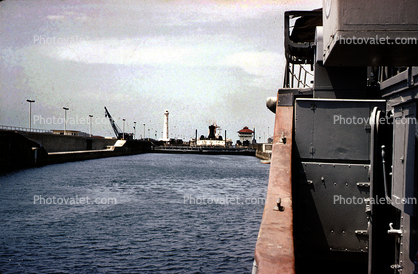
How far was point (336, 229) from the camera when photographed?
835 cm

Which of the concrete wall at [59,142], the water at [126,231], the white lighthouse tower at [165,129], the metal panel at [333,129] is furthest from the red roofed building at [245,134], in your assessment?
the metal panel at [333,129]

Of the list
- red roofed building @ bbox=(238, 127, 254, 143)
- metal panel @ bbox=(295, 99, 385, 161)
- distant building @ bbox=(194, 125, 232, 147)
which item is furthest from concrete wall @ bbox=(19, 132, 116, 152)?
red roofed building @ bbox=(238, 127, 254, 143)

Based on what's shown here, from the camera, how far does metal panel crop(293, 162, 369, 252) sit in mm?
8250

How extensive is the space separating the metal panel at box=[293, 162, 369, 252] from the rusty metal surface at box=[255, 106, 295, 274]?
2.77ft

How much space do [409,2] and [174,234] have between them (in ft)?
47.9

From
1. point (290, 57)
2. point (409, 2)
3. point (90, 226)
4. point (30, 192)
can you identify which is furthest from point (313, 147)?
point (30, 192)

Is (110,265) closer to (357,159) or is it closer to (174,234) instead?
(174,234)

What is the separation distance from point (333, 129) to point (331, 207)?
1.70m

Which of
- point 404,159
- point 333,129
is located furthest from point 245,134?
point 404,159

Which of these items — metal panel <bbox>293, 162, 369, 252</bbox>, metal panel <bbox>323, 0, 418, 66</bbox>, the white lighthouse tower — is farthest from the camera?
the white lighthouse tower

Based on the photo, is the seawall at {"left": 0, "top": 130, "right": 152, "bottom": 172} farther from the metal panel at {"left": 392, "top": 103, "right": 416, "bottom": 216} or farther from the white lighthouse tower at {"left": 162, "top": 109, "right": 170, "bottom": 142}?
the white lighthouse tower at {"left": 162, "top": 109, "right": 170, "bottom": 142}

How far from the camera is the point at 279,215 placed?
614 cm

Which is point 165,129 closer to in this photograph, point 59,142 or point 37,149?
point 59,142

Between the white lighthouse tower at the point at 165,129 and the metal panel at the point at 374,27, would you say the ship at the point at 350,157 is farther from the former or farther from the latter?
the white lighthouse tower at the point at 165,129
